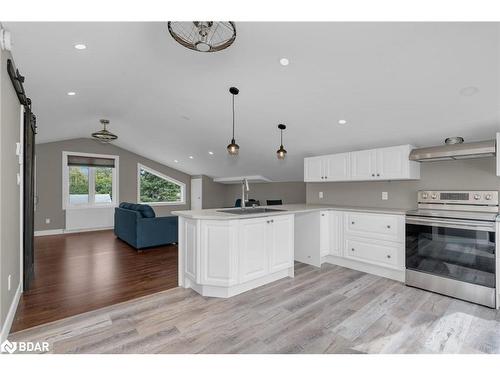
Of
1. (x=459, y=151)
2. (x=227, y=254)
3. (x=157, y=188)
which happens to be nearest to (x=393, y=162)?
(x=459, y=151)

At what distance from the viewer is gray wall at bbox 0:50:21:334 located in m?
1.91

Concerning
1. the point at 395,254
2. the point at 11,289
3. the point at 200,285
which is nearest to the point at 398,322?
the point at 395,254

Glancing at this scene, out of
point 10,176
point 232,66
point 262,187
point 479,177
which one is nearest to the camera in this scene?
point 10,176

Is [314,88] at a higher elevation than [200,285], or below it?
higher

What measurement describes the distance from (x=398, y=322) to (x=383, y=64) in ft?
7.74

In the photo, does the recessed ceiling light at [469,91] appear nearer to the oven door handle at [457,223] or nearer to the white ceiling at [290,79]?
the white ceiling at [290,79]

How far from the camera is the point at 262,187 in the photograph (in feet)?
25.2

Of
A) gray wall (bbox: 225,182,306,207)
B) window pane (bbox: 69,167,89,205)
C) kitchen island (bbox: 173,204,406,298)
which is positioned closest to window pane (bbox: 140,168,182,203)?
window pane (bbox: 69,167,89,205)

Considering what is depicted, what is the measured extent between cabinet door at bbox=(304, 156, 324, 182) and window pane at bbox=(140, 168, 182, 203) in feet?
19.3

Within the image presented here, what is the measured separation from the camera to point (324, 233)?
3984mm

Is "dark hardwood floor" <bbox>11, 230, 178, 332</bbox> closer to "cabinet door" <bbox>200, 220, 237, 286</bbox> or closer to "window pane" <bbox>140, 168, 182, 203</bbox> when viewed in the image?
"cabinet door" <bbox>200, 220, 237, 286</bbox>

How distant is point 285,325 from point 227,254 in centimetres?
91

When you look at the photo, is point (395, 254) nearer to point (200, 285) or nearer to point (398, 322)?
point (398, 322)

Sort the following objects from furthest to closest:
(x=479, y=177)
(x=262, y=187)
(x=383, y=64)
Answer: (x=262, y=187)
(x=479, y=177)
(x=383, y=64)
